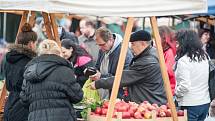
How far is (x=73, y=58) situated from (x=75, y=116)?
2616 mm

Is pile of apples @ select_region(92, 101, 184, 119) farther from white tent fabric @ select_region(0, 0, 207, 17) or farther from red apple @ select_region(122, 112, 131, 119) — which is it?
white tent fabric @ select_region(0, 0, 207, 17)

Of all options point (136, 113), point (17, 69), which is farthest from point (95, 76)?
point (136, 113)

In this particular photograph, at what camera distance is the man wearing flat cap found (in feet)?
22.8

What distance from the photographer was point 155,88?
7.13 meters

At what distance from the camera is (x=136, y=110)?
655cm

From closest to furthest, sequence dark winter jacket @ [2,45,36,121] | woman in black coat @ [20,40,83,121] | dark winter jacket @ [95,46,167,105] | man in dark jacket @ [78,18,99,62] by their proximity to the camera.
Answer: woman in black coat @ [20,40,83,121], dark winter jacket @ [95,46,167,105], dark winter jacket @ [2,45,36,121], man in dark jacket @ [78,18,99,62]

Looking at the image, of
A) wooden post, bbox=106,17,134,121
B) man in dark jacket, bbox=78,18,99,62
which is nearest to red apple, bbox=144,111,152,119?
wooden post, bbox=106,17,134,121

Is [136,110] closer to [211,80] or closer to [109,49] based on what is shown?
[109,49]

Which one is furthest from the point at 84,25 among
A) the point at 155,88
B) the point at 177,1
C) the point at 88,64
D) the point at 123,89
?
the point at 177,1

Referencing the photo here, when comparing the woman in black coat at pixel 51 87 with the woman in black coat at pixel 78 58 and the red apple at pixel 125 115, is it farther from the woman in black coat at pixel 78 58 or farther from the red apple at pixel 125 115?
the woman in black coat at pixel 78 58

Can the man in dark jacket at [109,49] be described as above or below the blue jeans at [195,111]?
above

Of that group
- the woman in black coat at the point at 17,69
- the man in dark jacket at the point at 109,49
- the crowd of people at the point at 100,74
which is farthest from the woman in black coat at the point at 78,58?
the woman in black coat at the point at 17,69

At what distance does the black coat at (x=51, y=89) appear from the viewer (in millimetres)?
6418

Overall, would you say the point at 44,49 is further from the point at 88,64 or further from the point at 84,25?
the point at 84,25
